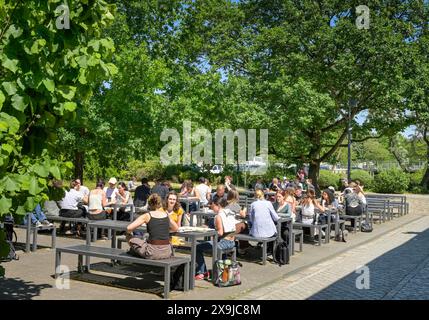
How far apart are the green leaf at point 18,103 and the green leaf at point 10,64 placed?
0.24 meters

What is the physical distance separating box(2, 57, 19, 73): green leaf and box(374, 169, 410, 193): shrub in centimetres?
3022

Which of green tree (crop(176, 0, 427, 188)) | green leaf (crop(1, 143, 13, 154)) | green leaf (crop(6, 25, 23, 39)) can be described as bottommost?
green leaf (crop(1, 143, 13, 154))

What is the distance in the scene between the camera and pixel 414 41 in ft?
104

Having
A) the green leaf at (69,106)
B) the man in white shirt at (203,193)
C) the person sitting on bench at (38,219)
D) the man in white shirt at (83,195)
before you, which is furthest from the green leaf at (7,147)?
the man in white shirt at (203,193)

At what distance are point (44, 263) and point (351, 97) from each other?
78.6 feet

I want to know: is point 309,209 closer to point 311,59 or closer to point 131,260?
point 131,260

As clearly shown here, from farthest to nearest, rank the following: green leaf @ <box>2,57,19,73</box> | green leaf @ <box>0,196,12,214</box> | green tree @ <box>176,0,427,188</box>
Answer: green tree @ <box>176,0,427,188</box> < green leaf @ <box>0,196,12,214</box> < green leaf @ <box>2,57,19,73</box>

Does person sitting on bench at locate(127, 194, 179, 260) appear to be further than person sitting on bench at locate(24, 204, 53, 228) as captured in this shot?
No

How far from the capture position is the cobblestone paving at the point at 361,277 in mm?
8797

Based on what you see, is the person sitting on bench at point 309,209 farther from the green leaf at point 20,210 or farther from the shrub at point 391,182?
the shrub at point 391,182

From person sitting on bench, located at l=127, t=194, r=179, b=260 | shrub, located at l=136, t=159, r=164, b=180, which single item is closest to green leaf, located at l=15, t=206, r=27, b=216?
person sitting on bench, located at l=127, t=194, r=179, b=260

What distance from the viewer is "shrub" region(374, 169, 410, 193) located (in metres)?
32.4

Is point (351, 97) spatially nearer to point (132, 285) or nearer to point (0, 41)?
point (132, 285)

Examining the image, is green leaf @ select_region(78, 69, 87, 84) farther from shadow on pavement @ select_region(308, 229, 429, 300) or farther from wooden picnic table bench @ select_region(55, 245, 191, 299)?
shadow on pavement @ select_region(308, 229, 429, 300)
